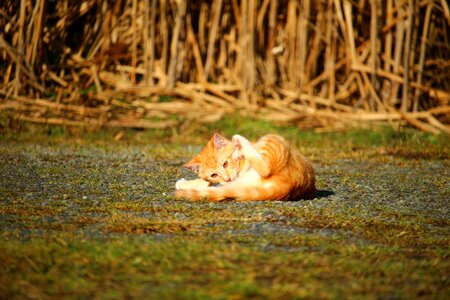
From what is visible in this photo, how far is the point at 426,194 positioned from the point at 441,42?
621cm

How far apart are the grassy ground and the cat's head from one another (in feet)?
1.14

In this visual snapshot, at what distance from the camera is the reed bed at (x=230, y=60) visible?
412 inches

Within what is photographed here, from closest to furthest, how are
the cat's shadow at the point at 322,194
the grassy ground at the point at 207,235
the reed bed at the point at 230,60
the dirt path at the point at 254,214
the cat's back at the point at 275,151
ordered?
the grassy ground at the point at 207,235
the dirt path at the point at 254,214
the cat's back at the point at 275,151
the cat's shadow at the point at 322,194
the reed bed at the point at 230,60

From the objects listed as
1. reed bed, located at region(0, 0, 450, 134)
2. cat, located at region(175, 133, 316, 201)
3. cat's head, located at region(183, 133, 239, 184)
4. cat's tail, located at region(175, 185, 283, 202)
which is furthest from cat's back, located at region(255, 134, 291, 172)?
reed bed, located at region(0, 0, 450, 134)

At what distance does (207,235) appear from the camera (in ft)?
14.3

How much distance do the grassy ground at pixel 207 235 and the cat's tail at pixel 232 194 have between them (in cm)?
8

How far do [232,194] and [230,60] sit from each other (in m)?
6.56

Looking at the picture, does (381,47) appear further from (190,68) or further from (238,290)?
(238,290)

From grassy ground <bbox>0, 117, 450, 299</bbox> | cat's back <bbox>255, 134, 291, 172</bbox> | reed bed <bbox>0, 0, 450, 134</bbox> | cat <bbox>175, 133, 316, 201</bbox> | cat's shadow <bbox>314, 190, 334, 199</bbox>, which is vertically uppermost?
reed bed <bbox>0, 0, 450, 134</bbox>

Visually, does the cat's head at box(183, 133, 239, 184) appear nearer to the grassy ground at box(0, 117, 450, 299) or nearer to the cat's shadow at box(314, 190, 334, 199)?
the grassy ground at box(0, 117, 450, 299)

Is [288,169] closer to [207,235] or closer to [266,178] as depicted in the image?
[266,178]

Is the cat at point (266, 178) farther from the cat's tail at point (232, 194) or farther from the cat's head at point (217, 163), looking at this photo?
the cat's head at point (217, 163)

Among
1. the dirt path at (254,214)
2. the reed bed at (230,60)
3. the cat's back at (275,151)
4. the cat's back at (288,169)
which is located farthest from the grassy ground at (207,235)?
the reed bed at (230,60)

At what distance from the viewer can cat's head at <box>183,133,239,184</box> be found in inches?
245
